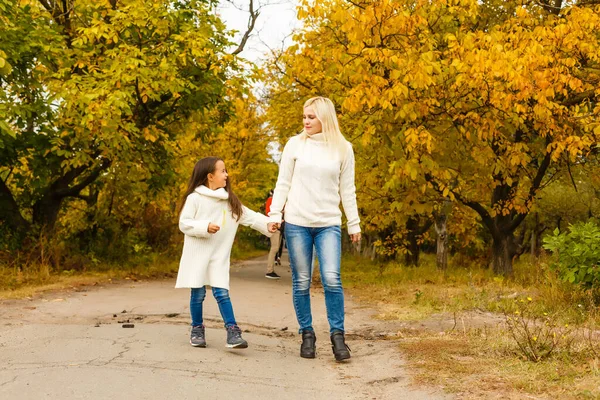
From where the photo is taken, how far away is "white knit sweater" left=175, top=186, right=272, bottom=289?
642 cm

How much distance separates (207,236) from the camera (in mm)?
6477

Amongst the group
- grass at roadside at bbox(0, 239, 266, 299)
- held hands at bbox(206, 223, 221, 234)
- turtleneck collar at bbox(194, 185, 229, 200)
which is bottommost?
grass at roadside at bbox(0, 239, 266, 299)

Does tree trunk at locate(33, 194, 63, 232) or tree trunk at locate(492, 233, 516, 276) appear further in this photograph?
tree trunk at locate(33, 194, 63, 232)

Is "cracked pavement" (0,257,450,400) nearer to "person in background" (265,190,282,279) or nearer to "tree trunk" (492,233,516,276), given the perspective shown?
"tree trunk" (492,233,516,276)

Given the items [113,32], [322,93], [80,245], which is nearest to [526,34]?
[322,93]

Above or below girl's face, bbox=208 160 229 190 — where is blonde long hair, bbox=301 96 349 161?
above

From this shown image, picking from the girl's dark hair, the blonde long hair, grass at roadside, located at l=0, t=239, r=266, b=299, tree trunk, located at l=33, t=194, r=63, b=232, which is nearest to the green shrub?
the blonde long hair

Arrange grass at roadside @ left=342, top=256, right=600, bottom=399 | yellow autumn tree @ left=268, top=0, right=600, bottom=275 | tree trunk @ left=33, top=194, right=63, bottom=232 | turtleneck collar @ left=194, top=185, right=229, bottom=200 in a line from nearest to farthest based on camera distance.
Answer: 1. grass at roadside @ left=342, top=256, right=600, bottom=399
2. turtleneck collar @ left=194, top=185, right=229, bottom=200
3. yellow autumn tree @ left=268, top=0, right=600, bottom=275
4. tree trunk @ left=33, top=194, right=63, bottom=232

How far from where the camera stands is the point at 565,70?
11.5 metres

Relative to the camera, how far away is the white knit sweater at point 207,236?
6.42 meters

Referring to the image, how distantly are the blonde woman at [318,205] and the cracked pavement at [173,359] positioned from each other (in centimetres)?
A: 49

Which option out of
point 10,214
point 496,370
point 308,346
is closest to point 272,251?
point 10,214

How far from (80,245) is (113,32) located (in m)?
5.38

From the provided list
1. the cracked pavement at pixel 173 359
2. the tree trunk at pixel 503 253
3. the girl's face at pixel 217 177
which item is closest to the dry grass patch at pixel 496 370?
the cracked pavement at pixel 173 359
